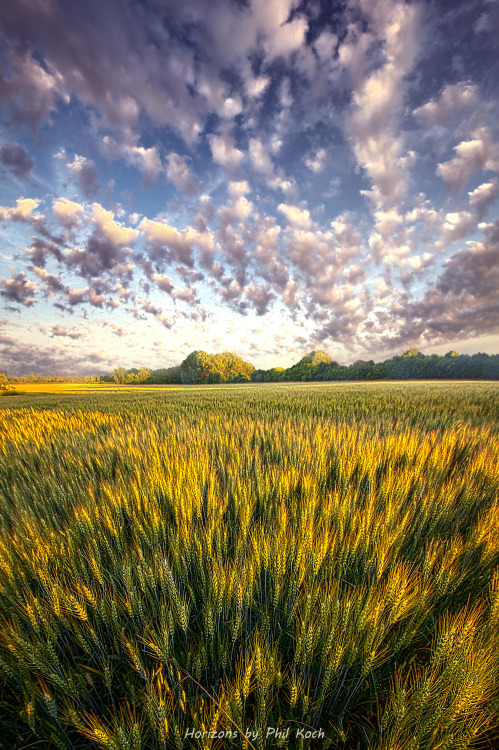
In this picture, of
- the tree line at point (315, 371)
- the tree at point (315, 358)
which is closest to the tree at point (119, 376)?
the tree line at point (315, 371)

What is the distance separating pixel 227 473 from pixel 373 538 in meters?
1.54

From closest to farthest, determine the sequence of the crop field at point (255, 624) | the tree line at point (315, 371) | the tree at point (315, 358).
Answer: the crop field at point (255, 624) → the tree line at point (315, 371) → the tree at point (315, 358)

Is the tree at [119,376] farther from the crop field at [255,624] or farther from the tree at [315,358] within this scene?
the crop field at [255,624]

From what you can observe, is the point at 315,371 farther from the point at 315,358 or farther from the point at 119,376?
the point at 119,376

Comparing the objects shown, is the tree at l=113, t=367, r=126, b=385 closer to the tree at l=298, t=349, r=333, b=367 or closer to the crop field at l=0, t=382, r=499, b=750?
the tree at l=298, t=349, r=333, b=367

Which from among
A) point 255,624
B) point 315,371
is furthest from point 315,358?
point 255,624

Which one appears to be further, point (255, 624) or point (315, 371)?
point (315, 371)

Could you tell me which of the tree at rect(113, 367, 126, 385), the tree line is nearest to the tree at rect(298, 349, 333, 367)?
the tree line

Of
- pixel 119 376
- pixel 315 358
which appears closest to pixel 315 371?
pixel 315 358

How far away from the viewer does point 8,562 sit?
5.48 ft

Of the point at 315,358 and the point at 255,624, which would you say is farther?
the point at 315,358

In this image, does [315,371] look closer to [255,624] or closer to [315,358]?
[315,358]

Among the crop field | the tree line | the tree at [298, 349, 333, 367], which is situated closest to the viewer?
the crop field

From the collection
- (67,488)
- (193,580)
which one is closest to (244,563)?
(193,580)
